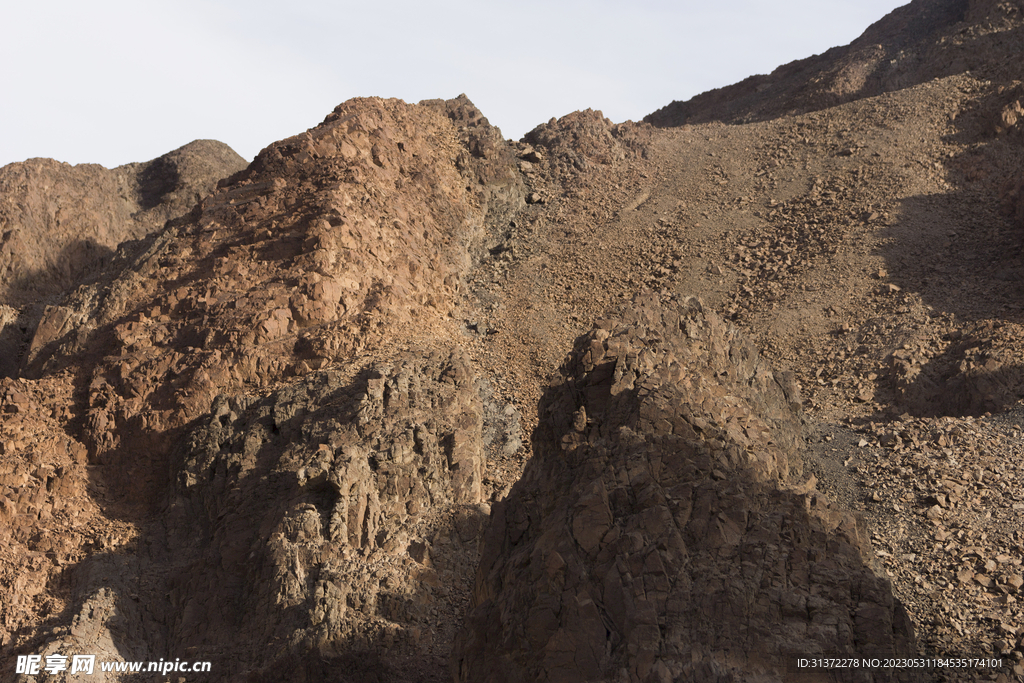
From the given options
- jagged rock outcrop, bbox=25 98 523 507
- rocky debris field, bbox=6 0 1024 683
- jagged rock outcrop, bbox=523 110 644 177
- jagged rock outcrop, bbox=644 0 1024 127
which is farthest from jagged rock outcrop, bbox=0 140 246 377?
jagged rock outcrop, bbox=644 0 1024 127

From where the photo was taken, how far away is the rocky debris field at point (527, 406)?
10.1 m

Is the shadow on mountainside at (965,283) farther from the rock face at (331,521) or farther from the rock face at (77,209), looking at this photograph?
the rock face at (77,209)

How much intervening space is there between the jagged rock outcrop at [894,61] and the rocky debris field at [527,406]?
9.40 feet

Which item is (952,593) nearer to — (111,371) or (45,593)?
(45,593)

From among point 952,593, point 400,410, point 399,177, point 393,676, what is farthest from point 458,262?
point 952,593

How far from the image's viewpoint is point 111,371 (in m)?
18.6

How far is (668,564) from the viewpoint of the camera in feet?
32.0

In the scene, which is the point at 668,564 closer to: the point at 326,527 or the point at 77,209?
the point at 326,527

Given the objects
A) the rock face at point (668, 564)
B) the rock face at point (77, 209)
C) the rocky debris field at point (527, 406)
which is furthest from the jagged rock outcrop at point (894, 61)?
the rock face at point (668, 564)

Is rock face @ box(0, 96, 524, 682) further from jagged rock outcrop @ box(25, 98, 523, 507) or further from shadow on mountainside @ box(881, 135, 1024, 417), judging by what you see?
shadow on mountainside @ box(881, 135, 1024, 417)

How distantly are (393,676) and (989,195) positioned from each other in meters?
25.5

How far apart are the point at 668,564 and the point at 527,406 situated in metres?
12.2

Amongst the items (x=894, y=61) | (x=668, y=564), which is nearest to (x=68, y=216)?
(x=668, y=564)

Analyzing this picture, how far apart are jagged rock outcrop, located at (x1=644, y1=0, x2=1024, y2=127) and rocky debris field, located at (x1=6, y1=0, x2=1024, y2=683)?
9.40 feet
